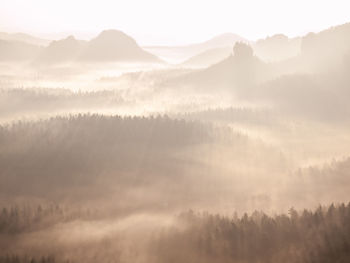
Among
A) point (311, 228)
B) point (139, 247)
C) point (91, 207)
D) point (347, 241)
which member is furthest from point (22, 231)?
point (347, 241)

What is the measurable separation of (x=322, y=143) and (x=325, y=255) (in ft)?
283

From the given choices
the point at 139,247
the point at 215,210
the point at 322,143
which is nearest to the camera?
the point at 139,247

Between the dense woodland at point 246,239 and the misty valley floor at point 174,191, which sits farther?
the misty valley floor at point 174,191

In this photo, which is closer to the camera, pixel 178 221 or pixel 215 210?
pixel 178 221

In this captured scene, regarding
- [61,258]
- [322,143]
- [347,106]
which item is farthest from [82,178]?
[347,106]

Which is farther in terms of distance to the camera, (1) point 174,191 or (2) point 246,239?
(1) point 174,191

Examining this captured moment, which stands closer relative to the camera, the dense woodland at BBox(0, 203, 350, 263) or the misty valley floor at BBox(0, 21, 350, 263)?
the dense woodland at BBox(0, 203, 350, 263)

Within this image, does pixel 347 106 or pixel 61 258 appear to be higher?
pixel 347 106

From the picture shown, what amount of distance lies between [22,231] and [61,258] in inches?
641

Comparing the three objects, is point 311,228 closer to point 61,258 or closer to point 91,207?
point 61,258

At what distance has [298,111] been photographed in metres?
182

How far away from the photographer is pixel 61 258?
4906cm

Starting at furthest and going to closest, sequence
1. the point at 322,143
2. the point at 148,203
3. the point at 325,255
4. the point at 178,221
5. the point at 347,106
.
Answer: the point at 347,106, the point at 322,143, the point at 148,203, the point at 178,221, the point at 325,255

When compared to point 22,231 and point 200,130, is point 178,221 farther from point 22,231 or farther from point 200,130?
point 200,130
